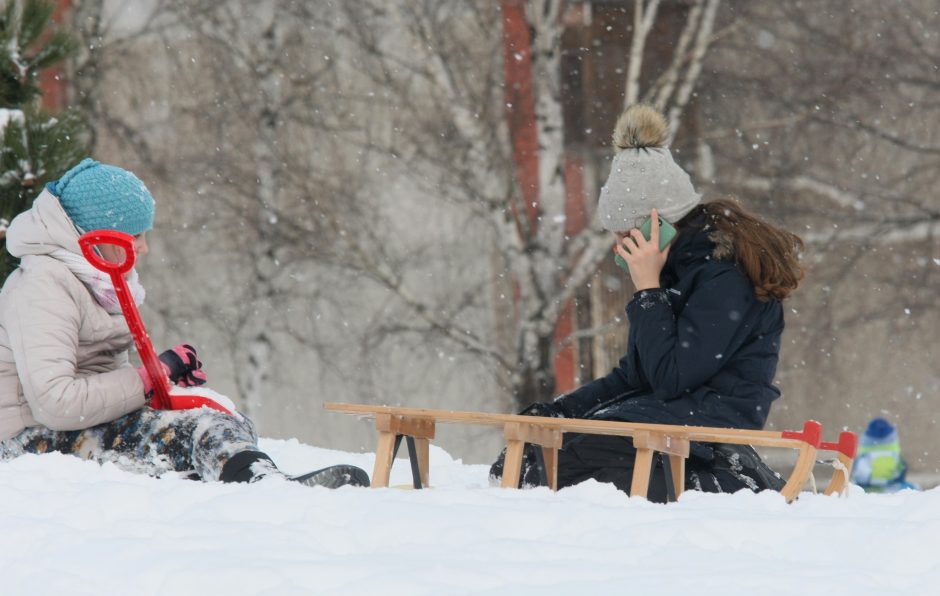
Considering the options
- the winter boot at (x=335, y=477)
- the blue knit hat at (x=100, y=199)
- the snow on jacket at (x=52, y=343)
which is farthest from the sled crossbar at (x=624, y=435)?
the blue knit hat at (x=100, y=199)

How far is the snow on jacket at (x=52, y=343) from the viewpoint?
159 inches

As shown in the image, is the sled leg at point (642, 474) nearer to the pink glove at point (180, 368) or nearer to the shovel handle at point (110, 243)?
the pink glove at point (180, 368)

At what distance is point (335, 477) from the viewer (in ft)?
12.2

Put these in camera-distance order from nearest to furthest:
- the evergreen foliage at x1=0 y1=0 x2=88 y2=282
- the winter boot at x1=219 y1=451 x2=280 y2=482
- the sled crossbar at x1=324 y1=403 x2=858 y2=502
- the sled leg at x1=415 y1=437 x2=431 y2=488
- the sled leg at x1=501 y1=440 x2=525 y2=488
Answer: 1. the sled crossbar at x1=324 y1=403 x2=858 y2=502
2. the winter boot at x1=219 y1=451 x2=280 y2=482
3. the sled leg at x1=501 y1=440 x2=525 y2=488
4. the sled leg at x1=415 y1=437 x2=431 y2=488
5. the evergreen foliage at x1=0 y1=0 x2=88 y2=282

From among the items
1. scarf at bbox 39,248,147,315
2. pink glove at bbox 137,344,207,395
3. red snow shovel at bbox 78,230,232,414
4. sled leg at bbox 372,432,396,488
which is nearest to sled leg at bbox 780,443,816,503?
sled leg at bbox 372,432,396,488

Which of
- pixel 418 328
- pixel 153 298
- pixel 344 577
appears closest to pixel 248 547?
pixel 344 577

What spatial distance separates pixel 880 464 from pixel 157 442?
22.2ft

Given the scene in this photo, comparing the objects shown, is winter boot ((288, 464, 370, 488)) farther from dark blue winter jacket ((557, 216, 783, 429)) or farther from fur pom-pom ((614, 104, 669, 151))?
fur pom-pom ((614, 104, 669, 151))

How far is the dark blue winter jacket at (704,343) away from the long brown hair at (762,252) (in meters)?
0.03

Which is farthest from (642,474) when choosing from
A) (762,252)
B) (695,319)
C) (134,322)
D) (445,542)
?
(134,322)

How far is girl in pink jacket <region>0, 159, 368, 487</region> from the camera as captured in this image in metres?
4.03

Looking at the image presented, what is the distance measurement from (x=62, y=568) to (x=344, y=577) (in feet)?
2.02

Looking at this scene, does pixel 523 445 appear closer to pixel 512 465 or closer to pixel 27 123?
pixel 512 465

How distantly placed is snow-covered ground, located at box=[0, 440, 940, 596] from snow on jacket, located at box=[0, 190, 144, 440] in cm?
42
